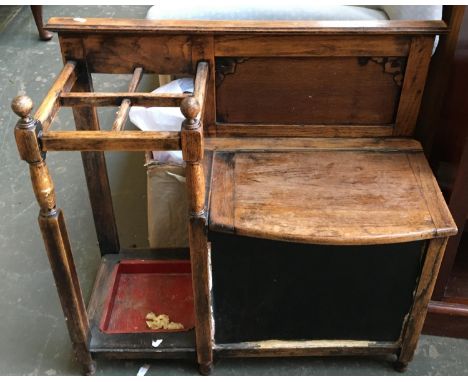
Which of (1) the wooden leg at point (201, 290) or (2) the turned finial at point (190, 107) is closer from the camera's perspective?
(2) the turned finial at point (190, 107)

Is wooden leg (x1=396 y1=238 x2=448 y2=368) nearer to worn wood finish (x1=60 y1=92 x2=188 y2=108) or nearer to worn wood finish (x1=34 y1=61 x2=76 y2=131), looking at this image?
worn wood finish (x1=60 y1=92 x2=188 y2=108)

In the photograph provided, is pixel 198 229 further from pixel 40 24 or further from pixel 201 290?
pixel 40 24

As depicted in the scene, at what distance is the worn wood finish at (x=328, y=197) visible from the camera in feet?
3.59

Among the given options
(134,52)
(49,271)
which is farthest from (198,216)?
(49,271)

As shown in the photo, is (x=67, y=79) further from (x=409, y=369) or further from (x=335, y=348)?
(x=409, y=369)

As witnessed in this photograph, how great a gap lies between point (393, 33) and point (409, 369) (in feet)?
2.89

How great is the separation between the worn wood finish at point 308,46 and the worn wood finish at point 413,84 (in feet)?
0.09

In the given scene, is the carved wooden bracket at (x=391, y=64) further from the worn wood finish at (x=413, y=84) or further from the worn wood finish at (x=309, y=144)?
the worn wood finish at (x=309, y=144)

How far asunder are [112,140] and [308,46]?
544 millimetres

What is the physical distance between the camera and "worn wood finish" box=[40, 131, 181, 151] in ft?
3.18

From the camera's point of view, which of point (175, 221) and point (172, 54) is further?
point (175, 221)

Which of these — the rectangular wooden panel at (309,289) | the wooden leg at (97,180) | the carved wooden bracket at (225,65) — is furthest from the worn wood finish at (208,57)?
the rectangular wooden panel at (309,289)

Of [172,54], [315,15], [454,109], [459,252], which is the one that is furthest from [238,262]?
[315,15]

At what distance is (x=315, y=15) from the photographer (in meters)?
1.65
